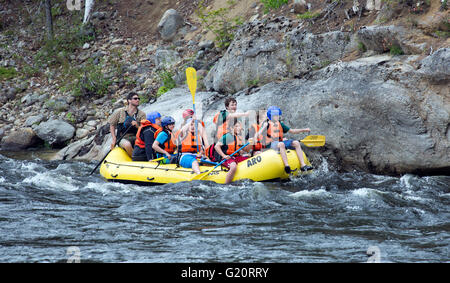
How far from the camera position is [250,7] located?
15266 mm

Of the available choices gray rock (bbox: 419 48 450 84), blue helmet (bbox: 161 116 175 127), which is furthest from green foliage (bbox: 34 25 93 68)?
gray rock (bbox: 419 48 450 84)

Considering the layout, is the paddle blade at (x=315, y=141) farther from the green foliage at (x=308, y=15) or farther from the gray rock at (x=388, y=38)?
the green foliage at (x=308, y=15)

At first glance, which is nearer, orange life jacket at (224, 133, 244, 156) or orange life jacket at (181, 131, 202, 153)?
orange life jacket at (224, 133, 244, 156)

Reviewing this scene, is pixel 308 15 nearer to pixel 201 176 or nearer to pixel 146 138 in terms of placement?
pixel 146 138

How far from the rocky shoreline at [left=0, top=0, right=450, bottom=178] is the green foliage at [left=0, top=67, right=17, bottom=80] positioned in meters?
3.84

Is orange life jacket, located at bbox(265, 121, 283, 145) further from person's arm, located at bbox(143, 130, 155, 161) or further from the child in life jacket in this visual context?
person's arm, located at bbox(143, 130, 155, 161)

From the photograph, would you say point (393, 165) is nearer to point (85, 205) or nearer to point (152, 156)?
point (152, 156)

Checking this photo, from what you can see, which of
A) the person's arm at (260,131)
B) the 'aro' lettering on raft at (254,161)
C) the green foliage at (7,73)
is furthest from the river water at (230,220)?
the green foliage at (7,73)

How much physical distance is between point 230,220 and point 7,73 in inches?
553

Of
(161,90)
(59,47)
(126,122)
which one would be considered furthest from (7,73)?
(126,122)

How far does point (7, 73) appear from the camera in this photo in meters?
17.5

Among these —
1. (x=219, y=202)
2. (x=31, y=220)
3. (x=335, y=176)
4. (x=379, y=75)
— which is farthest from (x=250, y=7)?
(x=31, y=220)

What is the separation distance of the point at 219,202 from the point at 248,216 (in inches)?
34.6

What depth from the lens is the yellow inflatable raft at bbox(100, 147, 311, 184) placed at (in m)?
8.09
